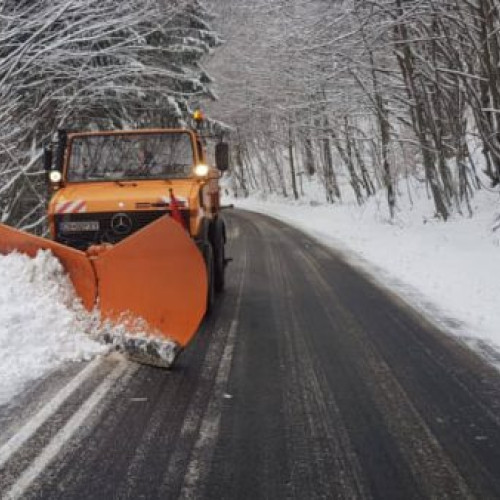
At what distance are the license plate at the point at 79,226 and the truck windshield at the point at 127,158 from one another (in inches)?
38.3

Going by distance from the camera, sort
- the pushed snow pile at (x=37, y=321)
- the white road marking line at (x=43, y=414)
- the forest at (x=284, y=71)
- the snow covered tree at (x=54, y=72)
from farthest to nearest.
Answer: the forest at (x=284, y=71), the snow covered tree at (x=54, y=72), the pushed snow pile at (x=37, y=321), the white road marking line at (x=43, y=414)

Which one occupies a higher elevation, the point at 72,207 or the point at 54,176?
the point at 54,176

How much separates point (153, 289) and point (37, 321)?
1.07 m

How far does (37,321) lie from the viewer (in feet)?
20.3

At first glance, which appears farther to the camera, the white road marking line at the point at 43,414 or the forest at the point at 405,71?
the forest at the point at 405,71

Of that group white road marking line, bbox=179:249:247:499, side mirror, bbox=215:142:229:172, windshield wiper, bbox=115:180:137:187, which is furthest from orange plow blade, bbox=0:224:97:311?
side mirror, bbox=215:142:229:172

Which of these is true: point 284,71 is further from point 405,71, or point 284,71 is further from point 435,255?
point 435,255

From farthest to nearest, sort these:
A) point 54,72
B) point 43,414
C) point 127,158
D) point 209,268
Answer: point 54,72 → point 127,158 → point 209,268 → point 43,414

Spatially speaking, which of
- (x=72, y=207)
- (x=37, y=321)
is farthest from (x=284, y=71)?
(x=37, y=321)

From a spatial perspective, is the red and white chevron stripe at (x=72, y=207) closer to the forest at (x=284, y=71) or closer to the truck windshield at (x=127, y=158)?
the truck windshield at (x=127, y=158)

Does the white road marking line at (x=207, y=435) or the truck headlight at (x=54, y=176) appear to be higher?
the truck headlight at (x=54, y=176)

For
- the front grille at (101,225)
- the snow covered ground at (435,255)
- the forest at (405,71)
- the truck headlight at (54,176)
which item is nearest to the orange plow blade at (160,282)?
the front grille at (101,225)

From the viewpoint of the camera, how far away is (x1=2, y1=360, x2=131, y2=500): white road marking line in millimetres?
3688

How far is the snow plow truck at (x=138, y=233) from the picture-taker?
19.9 feet
